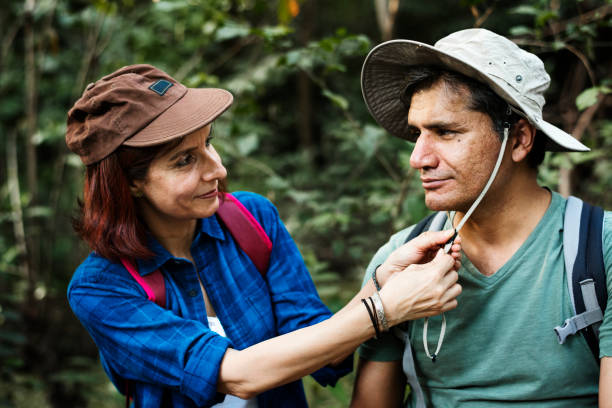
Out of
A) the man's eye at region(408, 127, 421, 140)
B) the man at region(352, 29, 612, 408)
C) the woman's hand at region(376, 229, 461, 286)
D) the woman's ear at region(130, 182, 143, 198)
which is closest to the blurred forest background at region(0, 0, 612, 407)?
the man's eye at region(408, 127, 421, 140)

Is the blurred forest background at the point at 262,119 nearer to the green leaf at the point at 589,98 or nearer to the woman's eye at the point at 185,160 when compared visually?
the green leaf at the point at 589,98

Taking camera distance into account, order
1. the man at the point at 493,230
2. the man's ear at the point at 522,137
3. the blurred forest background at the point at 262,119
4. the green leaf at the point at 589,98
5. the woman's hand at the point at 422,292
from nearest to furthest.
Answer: the woman's hand at the point at 422,292, the man at the point at 493,230, the man's ear at the point at 522,137, the green leaf at the point at 589,98, the blurred forest background at the point at 262,119

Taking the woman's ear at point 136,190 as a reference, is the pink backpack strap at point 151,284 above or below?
below

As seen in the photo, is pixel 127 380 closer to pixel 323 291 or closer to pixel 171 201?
pixel 171 201

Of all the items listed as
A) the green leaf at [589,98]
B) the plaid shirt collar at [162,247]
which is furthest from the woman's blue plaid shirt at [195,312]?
the green leaf at [589,98]

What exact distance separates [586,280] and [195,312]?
1318 millimetres

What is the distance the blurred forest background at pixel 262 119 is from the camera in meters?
3.00

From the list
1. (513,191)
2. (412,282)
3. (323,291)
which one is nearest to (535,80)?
(513,191)

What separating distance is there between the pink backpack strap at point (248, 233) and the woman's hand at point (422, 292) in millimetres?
568

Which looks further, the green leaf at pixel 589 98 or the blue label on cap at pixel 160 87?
the green leaf at pixel 589 98

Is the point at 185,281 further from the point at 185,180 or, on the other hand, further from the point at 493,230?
the point at 493,230

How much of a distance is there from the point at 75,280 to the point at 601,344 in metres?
1.73

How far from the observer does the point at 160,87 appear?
5.82 ft

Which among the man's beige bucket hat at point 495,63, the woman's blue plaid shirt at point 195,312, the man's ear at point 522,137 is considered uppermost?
the man's beige bucket hat at point 495,63
